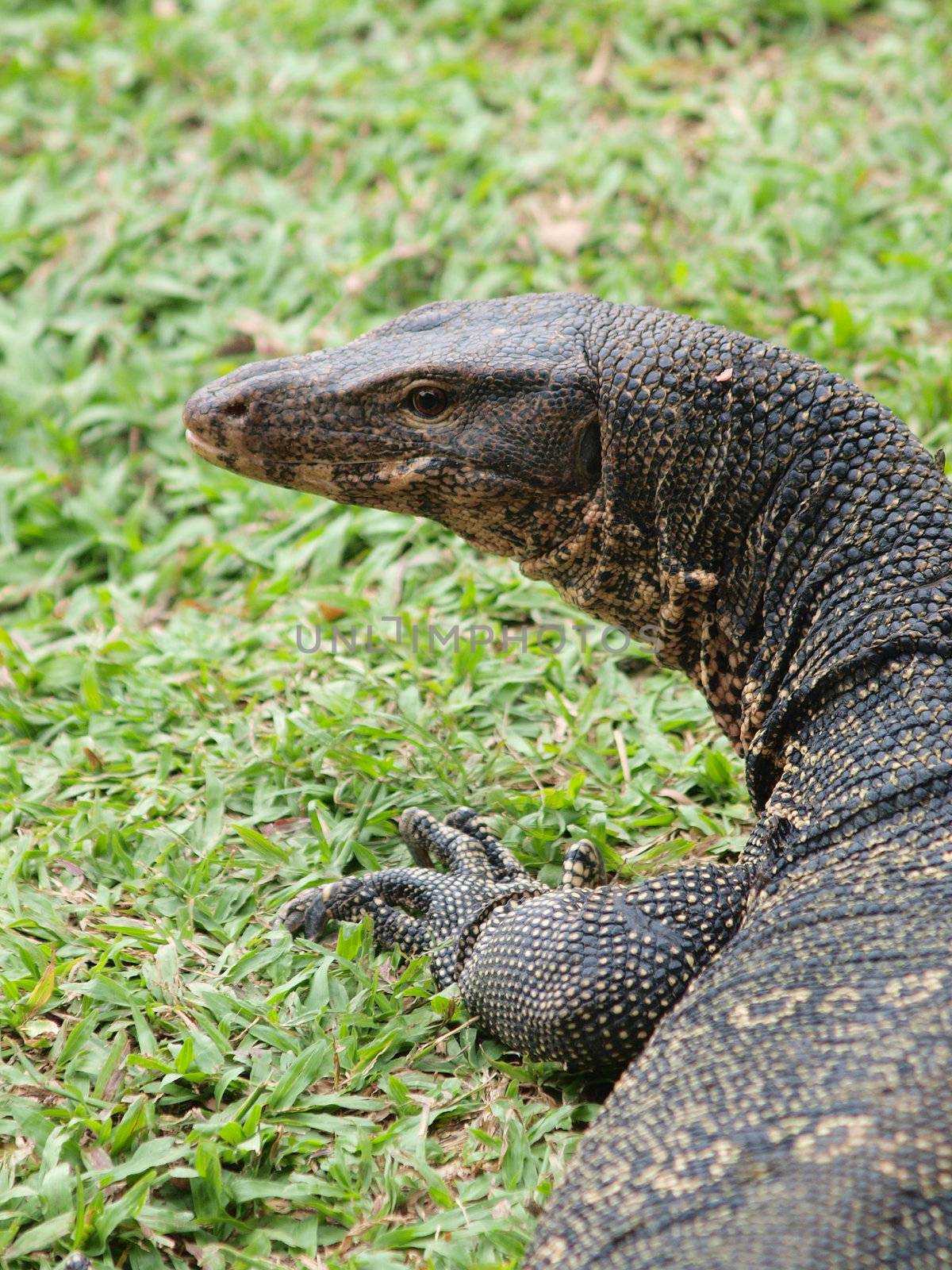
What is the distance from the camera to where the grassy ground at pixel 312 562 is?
11.2 ft

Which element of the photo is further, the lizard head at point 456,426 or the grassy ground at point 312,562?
the lizard head at point 456,426

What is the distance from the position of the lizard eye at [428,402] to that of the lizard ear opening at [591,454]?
0.41 metres

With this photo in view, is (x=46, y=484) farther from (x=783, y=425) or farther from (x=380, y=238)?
→ (x=783, y=425)

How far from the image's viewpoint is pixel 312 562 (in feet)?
18.9

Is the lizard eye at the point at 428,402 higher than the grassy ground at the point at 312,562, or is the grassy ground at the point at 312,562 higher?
the lizard eye at the point at 428,402

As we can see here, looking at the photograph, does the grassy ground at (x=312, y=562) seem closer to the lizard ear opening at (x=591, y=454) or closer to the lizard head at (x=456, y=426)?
the lizard head at (x=456, y=426)

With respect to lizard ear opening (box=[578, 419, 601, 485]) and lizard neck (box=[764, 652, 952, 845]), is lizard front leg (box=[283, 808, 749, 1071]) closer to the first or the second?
lizard neck (box=[764, 652, 952, 845])

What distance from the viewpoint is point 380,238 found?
7000mm

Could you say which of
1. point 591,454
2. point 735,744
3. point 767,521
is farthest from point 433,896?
point 767,521

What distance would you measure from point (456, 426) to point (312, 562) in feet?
6.32

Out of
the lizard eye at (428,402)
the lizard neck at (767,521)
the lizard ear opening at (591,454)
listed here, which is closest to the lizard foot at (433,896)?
the lizard neck at (767,521)

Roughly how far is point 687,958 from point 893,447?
1.36 metres

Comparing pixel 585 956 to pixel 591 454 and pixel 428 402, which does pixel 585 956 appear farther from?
pixel 428 402

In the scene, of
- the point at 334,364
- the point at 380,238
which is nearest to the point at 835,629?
the point at 334,364
